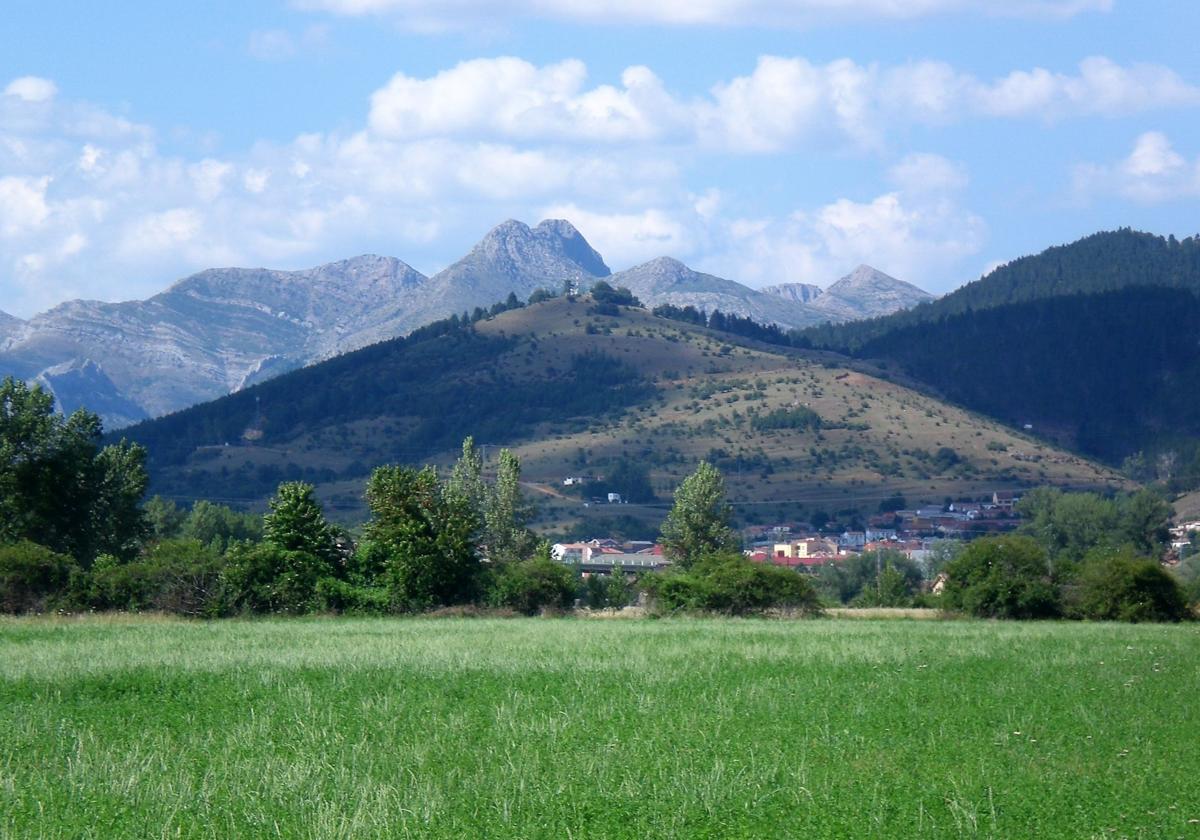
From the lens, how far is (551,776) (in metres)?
15.1

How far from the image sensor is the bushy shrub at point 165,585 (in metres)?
43.4

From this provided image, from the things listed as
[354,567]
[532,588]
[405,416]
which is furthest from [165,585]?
[405,416]

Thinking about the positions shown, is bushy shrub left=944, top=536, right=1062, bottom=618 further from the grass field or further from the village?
the village

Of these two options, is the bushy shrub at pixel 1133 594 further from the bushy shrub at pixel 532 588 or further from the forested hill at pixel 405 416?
the forested hill at pixel 405 416

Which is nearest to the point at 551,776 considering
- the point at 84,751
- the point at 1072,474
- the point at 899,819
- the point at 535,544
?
the point at 899,819

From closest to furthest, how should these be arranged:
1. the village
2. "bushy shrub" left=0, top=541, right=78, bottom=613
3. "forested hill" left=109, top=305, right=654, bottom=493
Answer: "bushy shrub" left=0, top=541, right=78, bottom=613 → the village → "forested hill" left=109, top=305, right=654, bottom=493

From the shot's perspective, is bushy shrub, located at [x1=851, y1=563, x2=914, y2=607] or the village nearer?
bushy shrub, located at [x1=851, y1=563, x2=914, y2=607]

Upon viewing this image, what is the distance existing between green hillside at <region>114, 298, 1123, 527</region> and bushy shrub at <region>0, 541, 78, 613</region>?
3641 inches

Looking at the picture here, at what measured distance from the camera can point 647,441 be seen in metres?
172

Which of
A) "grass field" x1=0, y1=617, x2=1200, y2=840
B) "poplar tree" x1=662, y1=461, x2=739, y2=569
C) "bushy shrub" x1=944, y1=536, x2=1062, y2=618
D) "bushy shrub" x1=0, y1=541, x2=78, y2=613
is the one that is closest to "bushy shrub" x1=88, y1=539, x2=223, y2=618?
"bushy shrub" x1=0, y1=541, x2=78, y2=613

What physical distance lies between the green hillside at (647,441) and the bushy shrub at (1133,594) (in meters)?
92.2

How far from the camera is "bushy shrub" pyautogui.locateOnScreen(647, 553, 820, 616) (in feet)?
164

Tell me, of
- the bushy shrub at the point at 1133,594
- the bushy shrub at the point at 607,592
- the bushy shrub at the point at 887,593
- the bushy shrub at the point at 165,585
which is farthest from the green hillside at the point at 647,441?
the bushy shrub at the point at 1133,594

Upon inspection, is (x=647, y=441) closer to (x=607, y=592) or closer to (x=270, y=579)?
(x=607, y=592)
